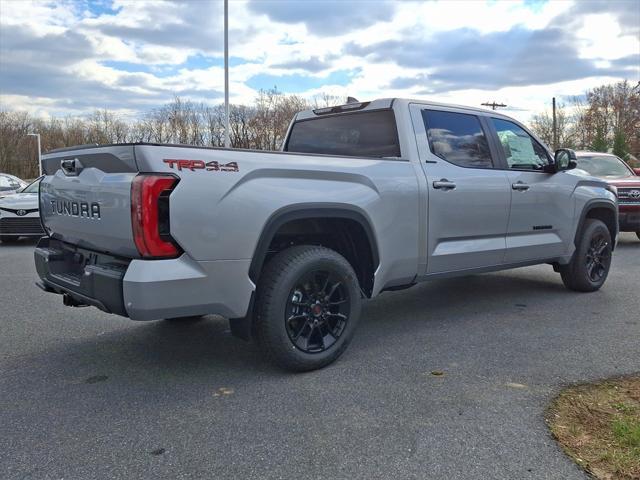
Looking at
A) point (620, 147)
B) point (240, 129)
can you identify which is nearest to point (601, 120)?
point (620, 147)

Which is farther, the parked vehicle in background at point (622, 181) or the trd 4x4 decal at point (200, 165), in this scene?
the parked vehicle in background at point (622, 181)

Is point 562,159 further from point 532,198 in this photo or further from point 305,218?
point 305,218

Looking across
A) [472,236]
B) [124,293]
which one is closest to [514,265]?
[472,236]

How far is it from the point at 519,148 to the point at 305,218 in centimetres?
290

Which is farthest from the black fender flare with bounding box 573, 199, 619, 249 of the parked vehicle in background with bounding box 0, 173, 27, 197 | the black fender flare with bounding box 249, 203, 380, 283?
the parked vehicle in background with bounding box 0, 173, 27, 197

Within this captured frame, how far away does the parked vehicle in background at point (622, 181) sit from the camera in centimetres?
1020

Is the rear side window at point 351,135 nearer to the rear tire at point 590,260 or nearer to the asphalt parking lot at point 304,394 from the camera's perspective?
the asphalt parking lot at point 304,394

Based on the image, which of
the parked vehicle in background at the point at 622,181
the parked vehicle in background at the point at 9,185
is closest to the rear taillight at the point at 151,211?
the parked vehicle in background at the point at 622,181

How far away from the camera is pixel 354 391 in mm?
3562

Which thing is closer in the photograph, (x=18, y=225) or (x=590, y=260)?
(x=590, y=260)

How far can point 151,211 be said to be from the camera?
3.08 meters

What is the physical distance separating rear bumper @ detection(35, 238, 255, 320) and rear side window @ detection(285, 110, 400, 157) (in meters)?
1.88

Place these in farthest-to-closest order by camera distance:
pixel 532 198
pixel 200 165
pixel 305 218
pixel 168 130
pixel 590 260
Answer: pixel 168 130, pixel 590 260, pixel 532 198, pixel 305 218, pixel 200 165

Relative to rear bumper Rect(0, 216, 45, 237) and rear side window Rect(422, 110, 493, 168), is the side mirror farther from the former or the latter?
rear bumper Rect(0, 216, 45, 237)
